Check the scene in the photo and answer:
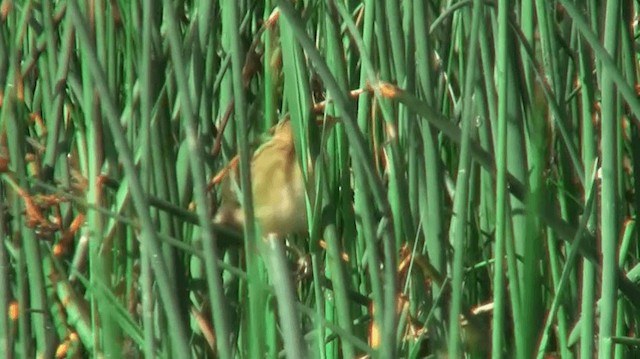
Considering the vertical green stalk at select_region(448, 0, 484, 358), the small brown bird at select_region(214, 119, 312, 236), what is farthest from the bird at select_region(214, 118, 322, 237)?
the vertical green stalk at select_region(448, 0, 484, 358)

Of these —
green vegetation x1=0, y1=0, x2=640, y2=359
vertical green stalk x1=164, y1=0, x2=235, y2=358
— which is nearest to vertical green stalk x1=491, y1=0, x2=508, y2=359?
green vegetation x1=0, y1=0, x2=640, y2=359

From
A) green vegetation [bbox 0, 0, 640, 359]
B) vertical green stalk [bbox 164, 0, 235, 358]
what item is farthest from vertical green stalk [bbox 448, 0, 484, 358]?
vertical green stalk [bbox 164, 0, 235, 358]

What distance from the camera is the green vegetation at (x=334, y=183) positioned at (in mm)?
562

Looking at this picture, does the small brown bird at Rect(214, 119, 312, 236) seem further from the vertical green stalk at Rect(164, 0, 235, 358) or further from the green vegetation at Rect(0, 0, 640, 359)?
the vertical green stalk at Rect(164, 0, 235, 358)

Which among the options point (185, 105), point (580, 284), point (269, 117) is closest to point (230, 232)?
point (269, 117)

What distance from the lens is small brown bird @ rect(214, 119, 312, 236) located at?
2.55ft

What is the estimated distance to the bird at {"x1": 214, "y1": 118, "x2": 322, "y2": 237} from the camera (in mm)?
777

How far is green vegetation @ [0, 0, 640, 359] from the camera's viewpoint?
0.56 m

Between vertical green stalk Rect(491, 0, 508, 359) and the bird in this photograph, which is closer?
vertical green stalk Rect(491, 0, 508, 359)

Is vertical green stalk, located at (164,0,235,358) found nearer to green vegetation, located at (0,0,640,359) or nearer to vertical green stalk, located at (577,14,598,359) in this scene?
green vegetation, located at (0,0,640,359)

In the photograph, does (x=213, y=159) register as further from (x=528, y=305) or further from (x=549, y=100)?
(x=528, y=305)

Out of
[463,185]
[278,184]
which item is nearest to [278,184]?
[278,184]

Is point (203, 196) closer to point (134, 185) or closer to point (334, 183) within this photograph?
point (134, 185)

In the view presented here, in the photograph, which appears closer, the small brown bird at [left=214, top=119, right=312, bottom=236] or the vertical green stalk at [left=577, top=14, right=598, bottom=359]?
the vertical green stalk at [left=577, top=14, right=598, bottom=359]
